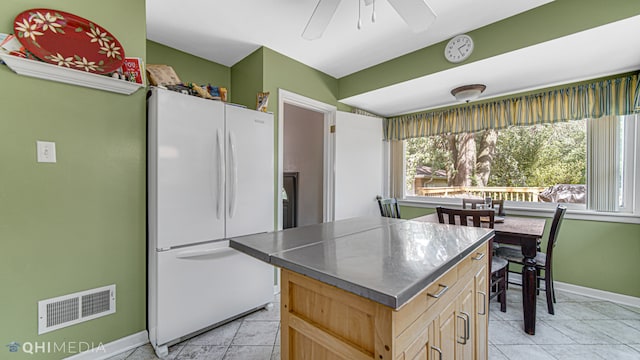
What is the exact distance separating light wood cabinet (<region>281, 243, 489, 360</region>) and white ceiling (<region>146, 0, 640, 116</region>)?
2.03 meters

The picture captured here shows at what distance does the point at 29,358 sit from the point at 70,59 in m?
1.76

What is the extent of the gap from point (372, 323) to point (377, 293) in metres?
0.15

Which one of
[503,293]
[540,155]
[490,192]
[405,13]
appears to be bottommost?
[503,293]

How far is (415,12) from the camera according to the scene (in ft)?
5.00

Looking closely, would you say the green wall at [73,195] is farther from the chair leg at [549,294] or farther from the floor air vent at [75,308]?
the chair leg at [549,294]

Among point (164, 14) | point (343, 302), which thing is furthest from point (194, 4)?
point (343, 302)

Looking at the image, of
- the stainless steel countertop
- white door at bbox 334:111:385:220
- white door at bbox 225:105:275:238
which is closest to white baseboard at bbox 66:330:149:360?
white door at bbox 225:105:275:238

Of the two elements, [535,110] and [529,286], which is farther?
[535,110]

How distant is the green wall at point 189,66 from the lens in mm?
2537

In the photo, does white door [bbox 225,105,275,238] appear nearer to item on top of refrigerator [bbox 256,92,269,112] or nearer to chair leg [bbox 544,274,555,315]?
item on top of refrigerator [bbox 256,92,269,112]

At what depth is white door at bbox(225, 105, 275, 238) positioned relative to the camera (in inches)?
81.1

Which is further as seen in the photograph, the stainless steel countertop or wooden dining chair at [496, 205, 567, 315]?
wooden dining chair at [496, 205, 567, 315]

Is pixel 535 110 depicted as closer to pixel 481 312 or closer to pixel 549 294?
pixel 549 294

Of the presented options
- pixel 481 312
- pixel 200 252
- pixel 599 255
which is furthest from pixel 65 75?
pixel 599 255
